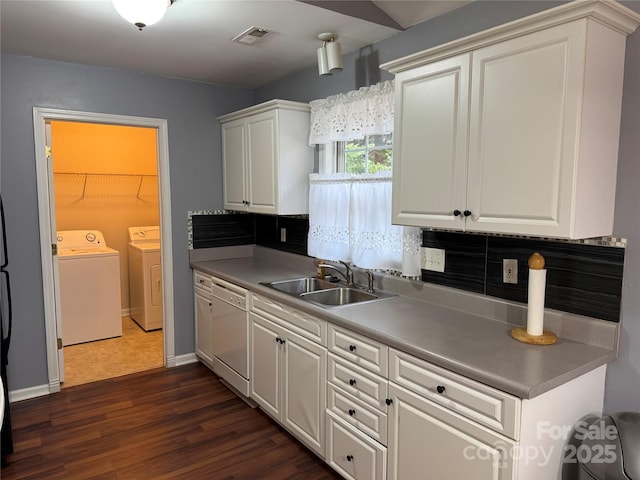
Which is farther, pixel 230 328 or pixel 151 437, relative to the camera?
pixel 230 328

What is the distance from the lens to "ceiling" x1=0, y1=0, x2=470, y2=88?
223cm

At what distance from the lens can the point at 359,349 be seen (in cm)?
205

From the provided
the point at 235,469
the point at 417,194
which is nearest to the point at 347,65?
the point at 417,194

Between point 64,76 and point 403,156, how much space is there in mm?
2550

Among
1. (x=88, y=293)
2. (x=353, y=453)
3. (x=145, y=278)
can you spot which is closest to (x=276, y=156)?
(x=353, y=453)

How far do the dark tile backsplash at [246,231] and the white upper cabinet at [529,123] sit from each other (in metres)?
1.72

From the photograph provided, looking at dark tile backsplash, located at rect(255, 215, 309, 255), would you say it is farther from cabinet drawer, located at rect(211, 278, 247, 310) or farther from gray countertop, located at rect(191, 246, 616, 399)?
gray countertop, located at rect(191, 246, 616, 399)

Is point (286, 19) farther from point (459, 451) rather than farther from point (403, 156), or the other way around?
point (459, 451)

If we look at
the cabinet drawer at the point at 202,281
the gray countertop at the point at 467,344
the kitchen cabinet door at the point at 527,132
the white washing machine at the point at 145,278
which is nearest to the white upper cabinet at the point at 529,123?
the kitchen cabinet door at the point at 527,132

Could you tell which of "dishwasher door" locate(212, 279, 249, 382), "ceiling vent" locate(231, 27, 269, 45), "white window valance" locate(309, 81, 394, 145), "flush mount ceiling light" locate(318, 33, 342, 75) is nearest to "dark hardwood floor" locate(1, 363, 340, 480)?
"dishwasher door" locate(212, 279, 249, 382)

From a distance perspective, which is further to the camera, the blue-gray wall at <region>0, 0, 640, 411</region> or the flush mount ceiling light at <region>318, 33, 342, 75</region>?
the flush mount ceiling light at <region>318, 33, 342, 75</region>

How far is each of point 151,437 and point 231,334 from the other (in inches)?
32.2

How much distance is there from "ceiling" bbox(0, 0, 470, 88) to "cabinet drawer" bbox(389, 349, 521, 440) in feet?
5.69

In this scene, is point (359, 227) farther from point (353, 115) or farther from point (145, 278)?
point (145, 278)
